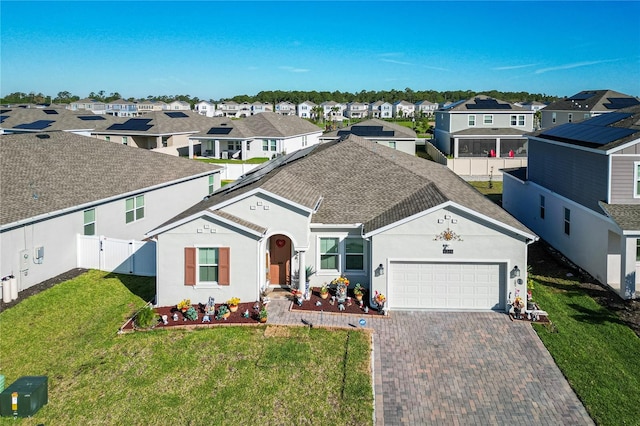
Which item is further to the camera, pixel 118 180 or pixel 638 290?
pixel 118 180

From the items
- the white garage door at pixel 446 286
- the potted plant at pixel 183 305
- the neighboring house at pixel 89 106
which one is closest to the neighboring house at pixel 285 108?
the neighboring house at pixel 89 106

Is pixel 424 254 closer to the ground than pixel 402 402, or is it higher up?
higher up

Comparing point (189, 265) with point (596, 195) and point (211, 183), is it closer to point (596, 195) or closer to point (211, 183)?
point (596, 195)

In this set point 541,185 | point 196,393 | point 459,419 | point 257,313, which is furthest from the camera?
point 541,185

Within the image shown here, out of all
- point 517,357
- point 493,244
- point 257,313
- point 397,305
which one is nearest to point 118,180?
point 257,313

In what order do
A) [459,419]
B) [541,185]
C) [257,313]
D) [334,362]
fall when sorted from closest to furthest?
[459,419] < [334,362] < [257,313] < [541,185]

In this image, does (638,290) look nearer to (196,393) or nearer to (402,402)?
(402,402)

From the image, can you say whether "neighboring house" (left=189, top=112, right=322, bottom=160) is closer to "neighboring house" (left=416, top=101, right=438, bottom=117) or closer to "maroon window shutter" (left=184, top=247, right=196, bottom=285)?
"maroon window shutter" (left=184, top=247, right=196, bottom=285)
